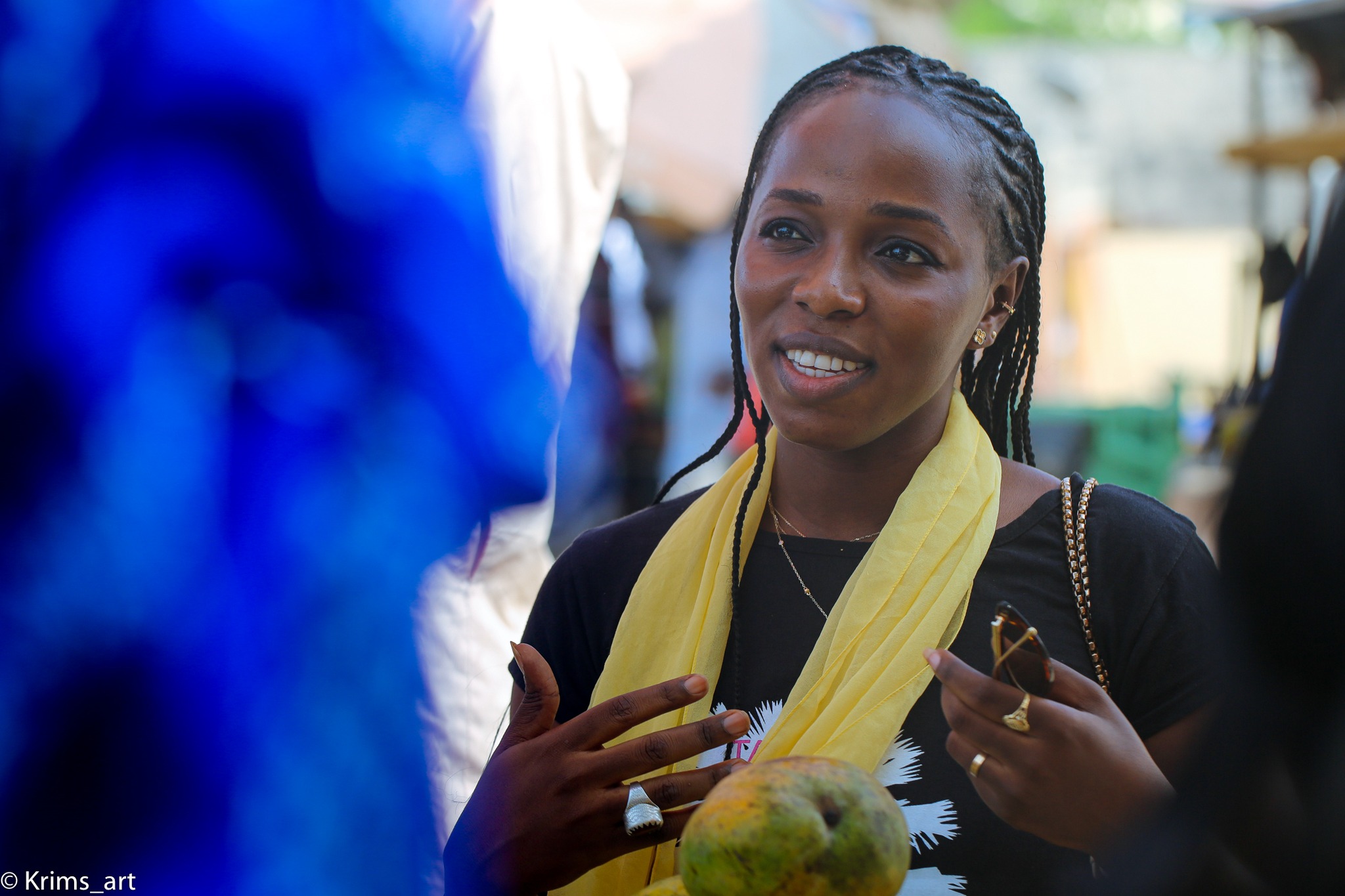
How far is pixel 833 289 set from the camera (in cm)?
160

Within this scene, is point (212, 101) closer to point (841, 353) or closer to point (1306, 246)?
point (841, 353)

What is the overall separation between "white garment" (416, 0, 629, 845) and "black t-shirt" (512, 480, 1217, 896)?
1.15ft

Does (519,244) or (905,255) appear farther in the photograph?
(519,244)

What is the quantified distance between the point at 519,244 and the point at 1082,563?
124 cm

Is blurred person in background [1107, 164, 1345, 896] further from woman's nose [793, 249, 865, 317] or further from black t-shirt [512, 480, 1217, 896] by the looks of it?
woman's nose [793, 249, 865, 317]

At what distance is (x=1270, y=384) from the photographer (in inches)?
33.9

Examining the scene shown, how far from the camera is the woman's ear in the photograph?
182 centimetres

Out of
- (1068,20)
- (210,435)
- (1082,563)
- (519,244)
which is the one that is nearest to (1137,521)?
(1082,563)

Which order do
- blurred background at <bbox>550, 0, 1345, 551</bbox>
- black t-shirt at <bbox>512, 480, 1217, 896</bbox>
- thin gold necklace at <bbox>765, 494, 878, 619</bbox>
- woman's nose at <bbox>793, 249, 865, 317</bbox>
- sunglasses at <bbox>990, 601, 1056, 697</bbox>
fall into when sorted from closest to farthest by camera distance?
sunglasses at <bbox>990, 601, 1056, 697</bbox> < black t-shirt at <bbox>512, 480, 1217, 896</bbox> < woman's nose at <bbox>793, 249, 865, 317</bbox> < thin gold necklace at <bbox>765, 494, 878, 619</bbox> < blurred background at <bbox>550, 0, 1345, 551</bbox>

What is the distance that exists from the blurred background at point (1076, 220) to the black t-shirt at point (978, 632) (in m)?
0.45

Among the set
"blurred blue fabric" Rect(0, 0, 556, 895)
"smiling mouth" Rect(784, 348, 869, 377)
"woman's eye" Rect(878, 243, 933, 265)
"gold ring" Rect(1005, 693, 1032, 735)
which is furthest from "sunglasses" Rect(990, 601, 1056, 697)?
"blurred blue fabric" Rect(0, 0, 556, 895)

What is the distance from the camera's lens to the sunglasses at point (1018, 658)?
118 cm

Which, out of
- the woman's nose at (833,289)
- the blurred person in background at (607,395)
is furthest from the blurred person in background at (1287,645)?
the blurred person in background at (607,395)

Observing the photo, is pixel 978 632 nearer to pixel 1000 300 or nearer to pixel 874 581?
pixel 874 581
